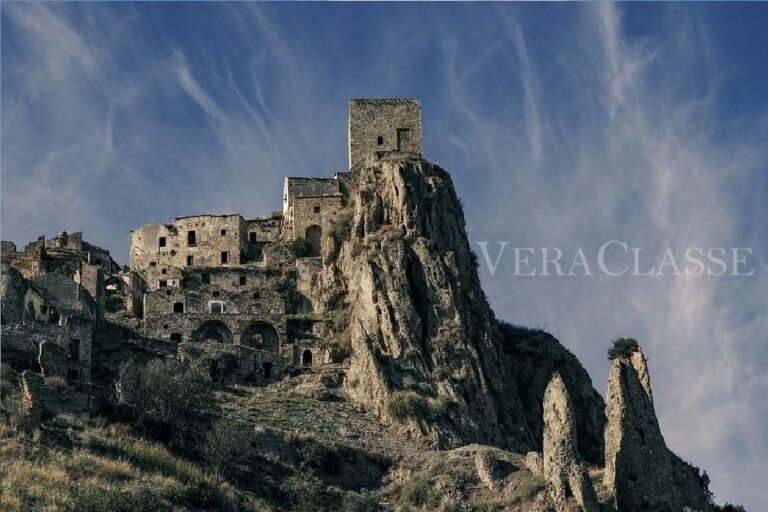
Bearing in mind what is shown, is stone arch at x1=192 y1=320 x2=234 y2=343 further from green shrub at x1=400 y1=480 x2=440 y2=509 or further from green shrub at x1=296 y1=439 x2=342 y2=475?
green shrub at x1=400 y1=480 x2=440 y2=509

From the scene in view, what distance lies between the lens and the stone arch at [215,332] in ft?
254

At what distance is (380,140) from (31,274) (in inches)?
978

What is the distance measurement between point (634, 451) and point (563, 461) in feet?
11.7

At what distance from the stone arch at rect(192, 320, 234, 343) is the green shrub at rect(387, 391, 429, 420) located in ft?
40.9

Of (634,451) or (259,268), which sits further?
(259,268)

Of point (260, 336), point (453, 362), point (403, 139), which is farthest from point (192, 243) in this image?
point (453, 362)

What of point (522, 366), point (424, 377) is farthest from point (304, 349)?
point (522, 366)

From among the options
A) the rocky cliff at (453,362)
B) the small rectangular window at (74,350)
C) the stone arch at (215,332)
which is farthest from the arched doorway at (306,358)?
the small rectangular window at (74,350)

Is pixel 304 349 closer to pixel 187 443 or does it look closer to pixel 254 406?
pixel 254 406

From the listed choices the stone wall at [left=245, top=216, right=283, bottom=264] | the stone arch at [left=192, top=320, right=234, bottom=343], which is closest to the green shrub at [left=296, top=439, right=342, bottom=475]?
the stone arch at [left=192, top=320, right=234, bottom=343]

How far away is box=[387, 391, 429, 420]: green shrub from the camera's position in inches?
2697

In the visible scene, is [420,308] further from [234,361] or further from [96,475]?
[96,475]

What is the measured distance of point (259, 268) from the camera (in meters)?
85.9

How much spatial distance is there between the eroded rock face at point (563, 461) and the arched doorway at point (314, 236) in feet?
101
